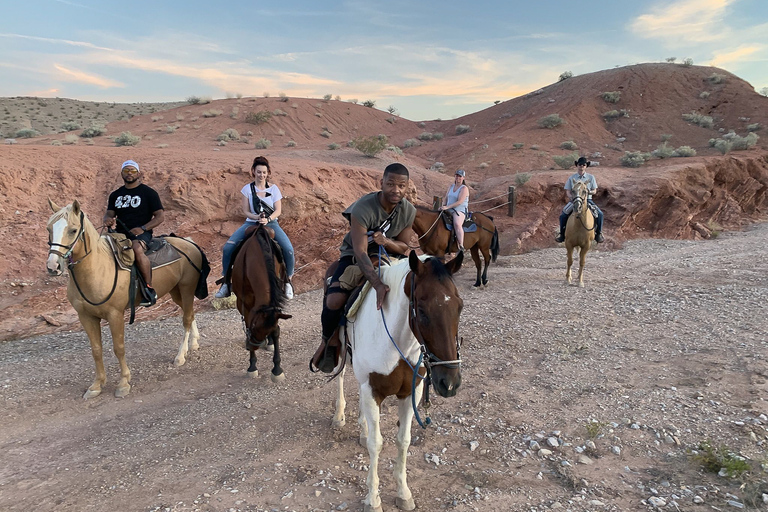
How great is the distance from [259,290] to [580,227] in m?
8.43

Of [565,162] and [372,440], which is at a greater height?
[565,162]

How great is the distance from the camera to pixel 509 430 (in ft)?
14.5

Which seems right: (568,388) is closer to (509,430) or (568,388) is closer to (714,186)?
(509,430)

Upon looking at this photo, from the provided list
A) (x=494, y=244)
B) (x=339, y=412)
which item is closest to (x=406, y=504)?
(x=339, y=412)

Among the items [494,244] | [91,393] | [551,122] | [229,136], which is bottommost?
[91,393]

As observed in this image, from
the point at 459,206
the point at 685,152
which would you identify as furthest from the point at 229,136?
the point at 685,152

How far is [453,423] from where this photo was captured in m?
4.62

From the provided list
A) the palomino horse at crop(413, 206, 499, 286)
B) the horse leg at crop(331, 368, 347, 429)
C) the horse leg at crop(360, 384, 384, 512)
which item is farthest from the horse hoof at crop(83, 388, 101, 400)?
the palomino horse at crop(413, 206, 499, 286)

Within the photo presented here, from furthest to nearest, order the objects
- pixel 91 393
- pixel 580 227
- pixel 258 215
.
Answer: pixel 580 227, pixel 258 215, pixel 91 393

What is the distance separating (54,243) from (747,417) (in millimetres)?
7821

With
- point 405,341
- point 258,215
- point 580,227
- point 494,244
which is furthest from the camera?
point 494,244

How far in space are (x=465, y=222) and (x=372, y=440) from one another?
8479 mm

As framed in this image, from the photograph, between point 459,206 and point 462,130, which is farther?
point 462,130

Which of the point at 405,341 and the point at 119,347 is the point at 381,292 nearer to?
the point at 405,341
